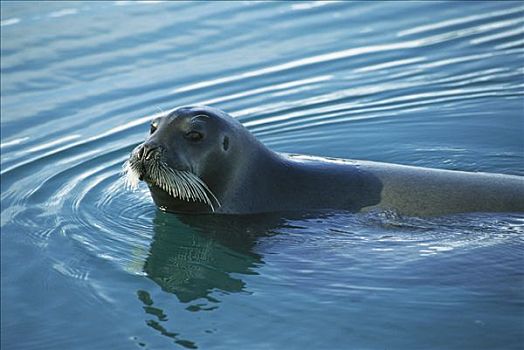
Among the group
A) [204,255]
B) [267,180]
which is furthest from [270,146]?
[204,255]

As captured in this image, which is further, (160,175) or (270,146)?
(270,146)

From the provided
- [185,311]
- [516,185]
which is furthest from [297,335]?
[516,185]

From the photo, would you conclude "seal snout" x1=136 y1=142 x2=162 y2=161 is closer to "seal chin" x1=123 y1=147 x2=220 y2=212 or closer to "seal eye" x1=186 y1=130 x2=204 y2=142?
"seal chin" x1=123 y1=147 x2=220 y2=212

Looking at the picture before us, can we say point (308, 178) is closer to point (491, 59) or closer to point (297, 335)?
point (297, 335)

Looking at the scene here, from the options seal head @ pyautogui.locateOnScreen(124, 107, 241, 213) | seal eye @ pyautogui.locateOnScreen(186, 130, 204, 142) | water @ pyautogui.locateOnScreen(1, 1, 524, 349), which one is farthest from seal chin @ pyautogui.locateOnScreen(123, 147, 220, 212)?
water @ pyautogui.locateOnScreen(1, 1, 524, 349)

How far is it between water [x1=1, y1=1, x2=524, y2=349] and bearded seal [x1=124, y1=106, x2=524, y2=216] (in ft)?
0.54

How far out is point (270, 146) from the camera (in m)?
11.7

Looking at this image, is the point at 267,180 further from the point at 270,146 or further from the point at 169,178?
the point at 270,146

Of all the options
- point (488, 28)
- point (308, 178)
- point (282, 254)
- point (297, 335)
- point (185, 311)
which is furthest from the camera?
point (488, 28)

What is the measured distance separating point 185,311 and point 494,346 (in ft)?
7.77

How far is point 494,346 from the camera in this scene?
692 cm

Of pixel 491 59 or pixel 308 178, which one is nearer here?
pixel 308 178

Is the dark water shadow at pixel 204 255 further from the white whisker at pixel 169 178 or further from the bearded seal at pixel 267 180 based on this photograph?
the white whisker at pixel 169 178

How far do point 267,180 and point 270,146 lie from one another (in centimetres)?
→ 257
